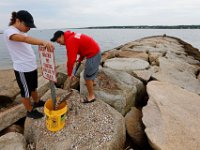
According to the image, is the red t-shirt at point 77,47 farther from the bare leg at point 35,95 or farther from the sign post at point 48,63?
the bare leg at point 35,95

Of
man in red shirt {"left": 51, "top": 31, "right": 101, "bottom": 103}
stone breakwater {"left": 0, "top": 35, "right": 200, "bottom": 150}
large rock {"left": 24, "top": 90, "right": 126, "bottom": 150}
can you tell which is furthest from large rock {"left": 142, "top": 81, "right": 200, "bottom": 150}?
man in red shirt {"left": 51, "top": 31, "right": 101, "bottom": 103}

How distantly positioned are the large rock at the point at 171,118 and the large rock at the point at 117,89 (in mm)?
325

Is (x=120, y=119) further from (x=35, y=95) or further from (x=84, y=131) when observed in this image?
(x=35, y=95)

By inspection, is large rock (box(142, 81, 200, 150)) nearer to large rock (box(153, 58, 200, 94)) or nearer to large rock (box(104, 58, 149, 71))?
large rock (box(153, 58, 200, 94))

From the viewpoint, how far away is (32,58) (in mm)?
3236

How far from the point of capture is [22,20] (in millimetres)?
2961

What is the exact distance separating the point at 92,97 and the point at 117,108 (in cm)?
51

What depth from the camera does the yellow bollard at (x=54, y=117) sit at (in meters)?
3.07

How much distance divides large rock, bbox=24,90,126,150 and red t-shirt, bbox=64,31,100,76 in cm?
67

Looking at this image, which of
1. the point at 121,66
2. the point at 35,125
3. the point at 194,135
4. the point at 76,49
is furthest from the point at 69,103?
the point at 121,66

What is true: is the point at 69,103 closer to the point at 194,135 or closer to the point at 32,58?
the point at 32,58

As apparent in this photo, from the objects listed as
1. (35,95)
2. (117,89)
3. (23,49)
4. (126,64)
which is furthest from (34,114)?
(126,64)

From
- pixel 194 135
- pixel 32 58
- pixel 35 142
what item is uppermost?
pixel 32 58

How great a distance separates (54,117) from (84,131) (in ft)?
1.51
